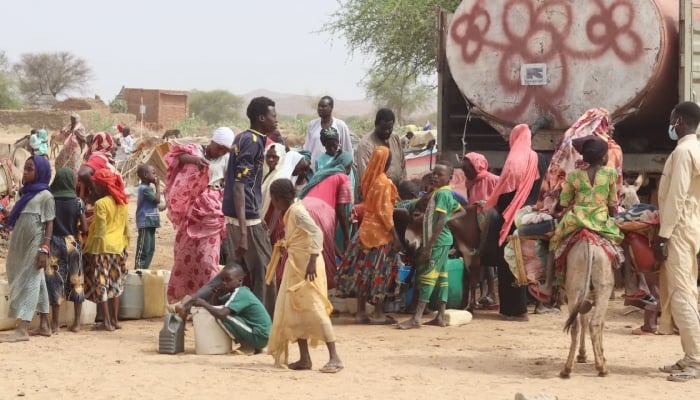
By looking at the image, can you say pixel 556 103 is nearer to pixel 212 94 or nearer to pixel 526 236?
pixel 526 236

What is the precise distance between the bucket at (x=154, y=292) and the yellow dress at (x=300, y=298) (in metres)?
2.60

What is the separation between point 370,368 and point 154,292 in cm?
285

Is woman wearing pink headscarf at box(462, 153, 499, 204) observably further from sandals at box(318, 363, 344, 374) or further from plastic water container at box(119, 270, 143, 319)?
sandals at box(318, 363, 344, 374)

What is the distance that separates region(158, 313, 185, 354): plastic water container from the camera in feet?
25.9

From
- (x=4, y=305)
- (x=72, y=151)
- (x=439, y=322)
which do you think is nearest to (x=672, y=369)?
(x=439, y=322)

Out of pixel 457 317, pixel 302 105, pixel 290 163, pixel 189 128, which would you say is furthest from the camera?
pixel 302 105

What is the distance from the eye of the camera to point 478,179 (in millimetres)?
10086

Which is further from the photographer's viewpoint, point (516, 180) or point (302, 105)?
point (302, 105)

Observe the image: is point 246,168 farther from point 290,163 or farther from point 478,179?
point 478,179

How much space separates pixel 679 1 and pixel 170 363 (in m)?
5.56

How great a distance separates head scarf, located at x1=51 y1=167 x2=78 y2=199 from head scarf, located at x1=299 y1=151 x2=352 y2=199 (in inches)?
74.3

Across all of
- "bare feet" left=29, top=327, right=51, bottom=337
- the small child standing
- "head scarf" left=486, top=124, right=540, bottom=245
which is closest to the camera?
"bare feet" left=29, top=327, right=51, bottom=337

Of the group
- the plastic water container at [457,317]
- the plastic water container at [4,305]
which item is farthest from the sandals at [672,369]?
the plastic water container at [4,305]

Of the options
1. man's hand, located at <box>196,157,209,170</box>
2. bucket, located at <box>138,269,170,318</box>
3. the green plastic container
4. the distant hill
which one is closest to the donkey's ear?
the green plastic container
